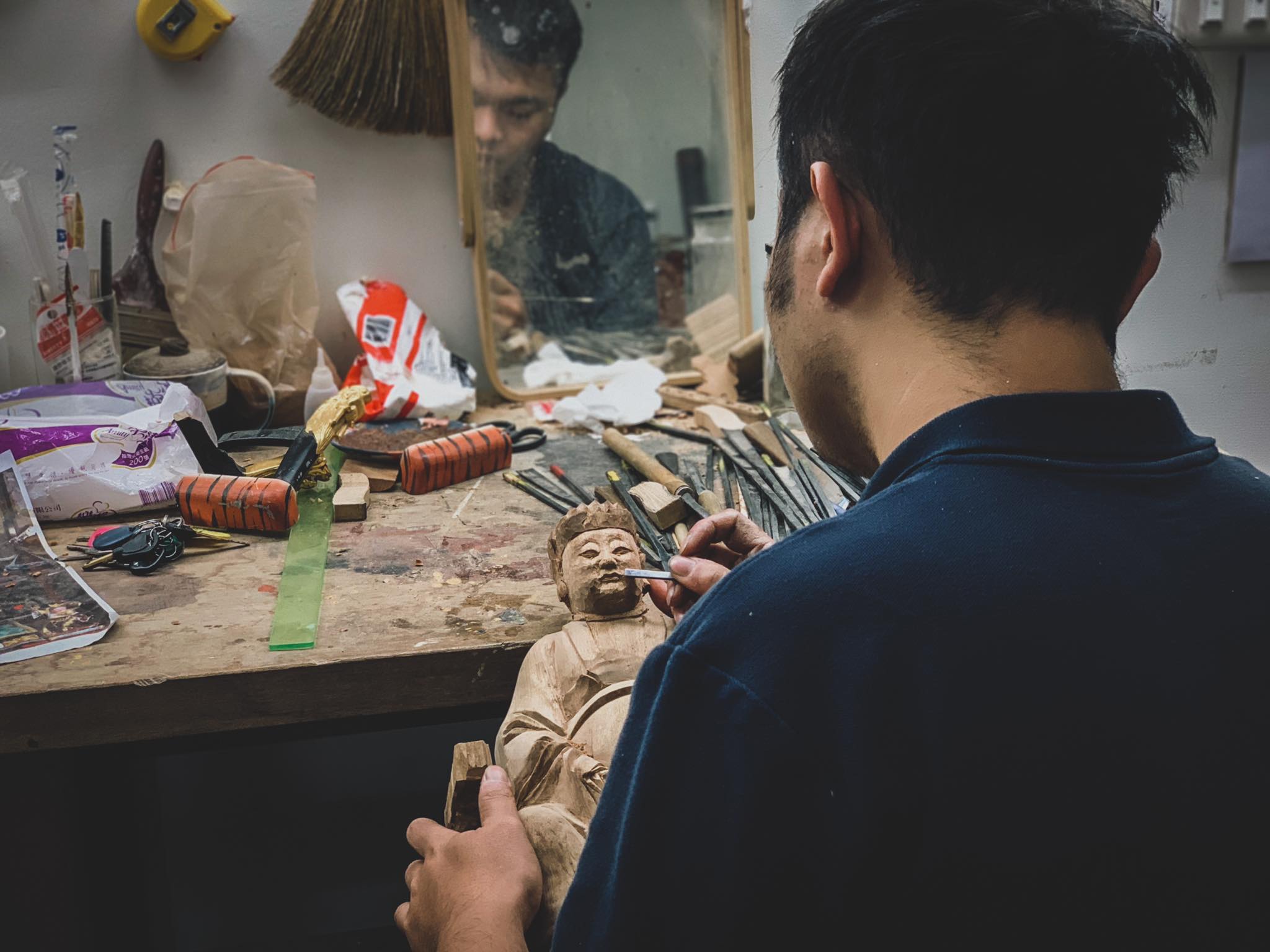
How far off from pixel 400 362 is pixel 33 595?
117 cm

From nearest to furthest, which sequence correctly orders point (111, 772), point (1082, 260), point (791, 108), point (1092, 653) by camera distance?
point (1092, 653) → point (1082, 260) → point (791, 108) → point (111, 772)

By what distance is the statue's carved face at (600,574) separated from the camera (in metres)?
1.55

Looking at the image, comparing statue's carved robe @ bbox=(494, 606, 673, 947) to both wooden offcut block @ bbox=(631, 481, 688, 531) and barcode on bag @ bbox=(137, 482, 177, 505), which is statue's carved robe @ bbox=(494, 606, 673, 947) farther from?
barcode on bag @ bbox=(137, 482, 177, 505)

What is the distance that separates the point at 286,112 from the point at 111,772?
1.70 m

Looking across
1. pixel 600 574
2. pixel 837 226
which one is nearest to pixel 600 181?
pixel 600 574

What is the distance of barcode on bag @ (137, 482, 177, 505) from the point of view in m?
2.03

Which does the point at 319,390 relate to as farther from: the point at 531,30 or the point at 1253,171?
the point at 1253,171

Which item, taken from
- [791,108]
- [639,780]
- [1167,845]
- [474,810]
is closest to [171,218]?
[474,810]

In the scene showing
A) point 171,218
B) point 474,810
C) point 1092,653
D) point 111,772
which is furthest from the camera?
point 171,218

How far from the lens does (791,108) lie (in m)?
0.90

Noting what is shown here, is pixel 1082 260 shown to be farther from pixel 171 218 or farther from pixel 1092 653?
pixel 171 218

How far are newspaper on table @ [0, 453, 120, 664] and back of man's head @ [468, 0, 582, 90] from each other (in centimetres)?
151

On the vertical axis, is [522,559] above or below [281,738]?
above

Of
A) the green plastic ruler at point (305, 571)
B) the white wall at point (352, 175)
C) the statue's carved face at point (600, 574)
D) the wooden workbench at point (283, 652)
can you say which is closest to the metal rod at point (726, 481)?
the wooden workbench at point (283, 652)
